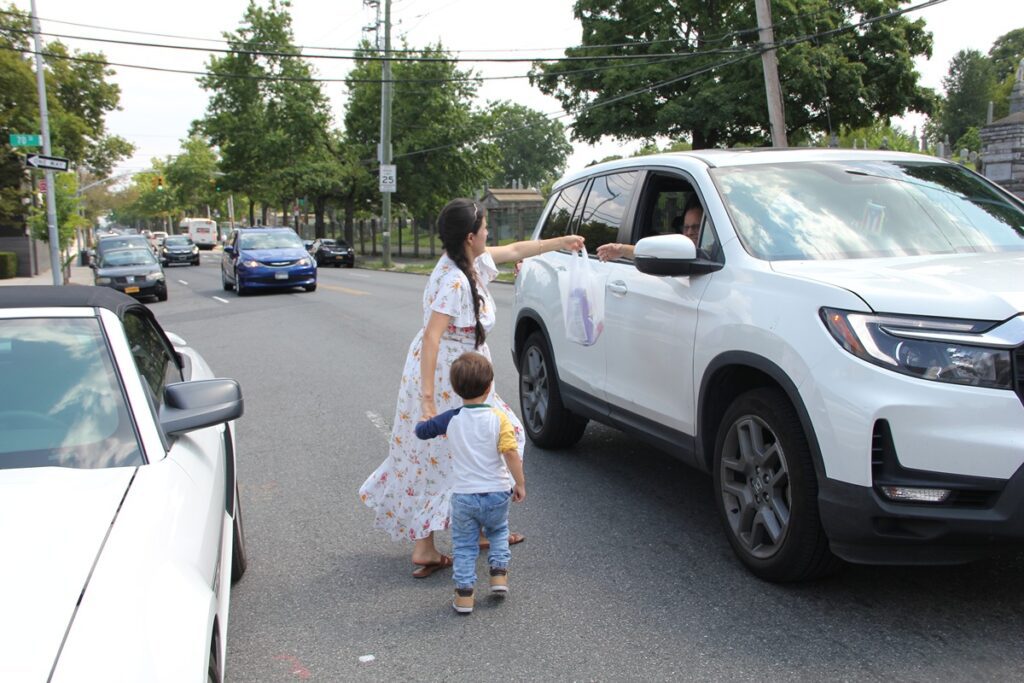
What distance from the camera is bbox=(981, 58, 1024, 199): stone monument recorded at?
19.0m

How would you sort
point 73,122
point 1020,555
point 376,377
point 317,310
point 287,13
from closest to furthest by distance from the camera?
point 1020,555 → point 376,377 → point 317,310 → point 73,122 → point 287,13

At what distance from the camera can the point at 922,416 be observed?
3.25m

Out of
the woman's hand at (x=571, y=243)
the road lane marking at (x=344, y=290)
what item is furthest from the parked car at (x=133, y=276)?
the woman's hand at (x=571, y=243)

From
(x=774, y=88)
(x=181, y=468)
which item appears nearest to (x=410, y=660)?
(x=181, y=468)

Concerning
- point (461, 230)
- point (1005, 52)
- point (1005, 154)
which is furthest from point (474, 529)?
point (1005, 52)

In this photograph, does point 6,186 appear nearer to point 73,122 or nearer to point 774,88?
point 73,122

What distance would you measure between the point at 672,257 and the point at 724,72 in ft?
108

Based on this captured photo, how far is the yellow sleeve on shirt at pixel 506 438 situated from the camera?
3.92 metres

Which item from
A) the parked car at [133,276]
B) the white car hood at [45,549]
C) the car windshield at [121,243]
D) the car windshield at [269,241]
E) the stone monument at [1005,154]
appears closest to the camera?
the white car hood at [45,549]

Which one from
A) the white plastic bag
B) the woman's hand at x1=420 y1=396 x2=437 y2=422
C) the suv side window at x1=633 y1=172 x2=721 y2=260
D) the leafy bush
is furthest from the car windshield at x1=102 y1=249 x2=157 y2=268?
the woman's hand at x1=420 y1=396 x2=437 y2=422

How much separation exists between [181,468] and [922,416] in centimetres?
255

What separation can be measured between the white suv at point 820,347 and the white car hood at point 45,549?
98.5 inches

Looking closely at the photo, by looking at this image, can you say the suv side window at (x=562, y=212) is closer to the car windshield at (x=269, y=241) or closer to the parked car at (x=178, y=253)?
the car windshield at (x=269, y=241)

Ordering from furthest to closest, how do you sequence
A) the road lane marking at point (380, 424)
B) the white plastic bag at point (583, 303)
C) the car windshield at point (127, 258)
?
the car windshield at point (127, 258) < the road lane marking at point (380, 424) < the white plastic bag at point (583, 303)
